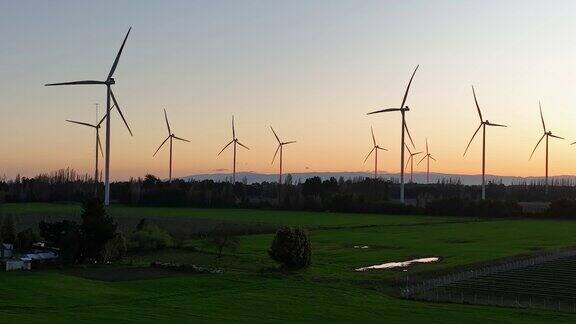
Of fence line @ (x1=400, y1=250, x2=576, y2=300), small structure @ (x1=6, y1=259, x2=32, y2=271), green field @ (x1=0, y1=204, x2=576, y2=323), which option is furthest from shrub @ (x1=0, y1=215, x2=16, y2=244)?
fence line @ (x1=400, y1=250, x2=576, y2=300)

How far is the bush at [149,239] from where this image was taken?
3157 inches

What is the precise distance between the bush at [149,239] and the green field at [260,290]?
199cm

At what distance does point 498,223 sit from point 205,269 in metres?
77.2

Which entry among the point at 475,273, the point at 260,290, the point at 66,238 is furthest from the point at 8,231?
the point at 475,273

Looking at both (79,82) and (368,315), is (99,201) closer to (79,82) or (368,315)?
(79,82)

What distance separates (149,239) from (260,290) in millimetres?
33641

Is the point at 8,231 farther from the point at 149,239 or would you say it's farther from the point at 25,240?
the point at 149,239

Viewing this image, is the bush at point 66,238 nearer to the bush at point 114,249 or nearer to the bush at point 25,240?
the bush at point 114,249

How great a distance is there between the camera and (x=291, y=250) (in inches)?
2478

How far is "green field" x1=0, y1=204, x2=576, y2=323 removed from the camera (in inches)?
1561

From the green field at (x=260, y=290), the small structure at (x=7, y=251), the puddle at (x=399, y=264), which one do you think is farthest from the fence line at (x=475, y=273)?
the small structure at (x=7, y=251)

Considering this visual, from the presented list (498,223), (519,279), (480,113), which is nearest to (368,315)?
(519,279)

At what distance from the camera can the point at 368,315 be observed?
40.3 meters

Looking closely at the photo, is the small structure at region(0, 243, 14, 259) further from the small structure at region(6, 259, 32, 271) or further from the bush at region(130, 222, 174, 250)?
the bush at region(130, 222, 174, 250)
